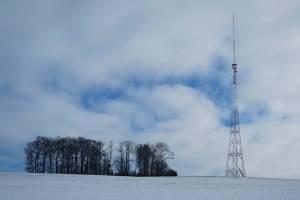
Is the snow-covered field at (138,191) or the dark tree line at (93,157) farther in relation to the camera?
the dark tree line at (93,157)

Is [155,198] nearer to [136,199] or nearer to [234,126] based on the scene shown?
[136,199]

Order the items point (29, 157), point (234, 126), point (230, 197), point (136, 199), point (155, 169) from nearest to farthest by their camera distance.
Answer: point (136, 199)
point (230, 197)
point (234, 126)
point (29, 157)
point (155, 169)

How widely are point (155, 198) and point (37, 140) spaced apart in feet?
225

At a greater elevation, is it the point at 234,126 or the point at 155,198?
the point at 234,126

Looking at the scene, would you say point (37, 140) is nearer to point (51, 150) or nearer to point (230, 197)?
point (51, 150)

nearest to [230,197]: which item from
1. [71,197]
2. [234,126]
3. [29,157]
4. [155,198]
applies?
[155,198]

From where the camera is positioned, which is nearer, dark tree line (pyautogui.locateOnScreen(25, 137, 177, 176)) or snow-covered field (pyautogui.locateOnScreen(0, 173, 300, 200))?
snow-covered field (pyautogui.locateOnScreen(0, 173, 300, 200))

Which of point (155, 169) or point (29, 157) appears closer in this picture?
point (29, 157)

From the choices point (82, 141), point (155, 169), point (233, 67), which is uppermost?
point (233, 67)

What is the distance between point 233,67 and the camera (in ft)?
179

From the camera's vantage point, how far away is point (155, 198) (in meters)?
23.8

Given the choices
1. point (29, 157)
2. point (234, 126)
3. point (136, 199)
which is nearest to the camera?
point (136, 199)

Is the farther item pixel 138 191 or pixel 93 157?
pixel 93 157

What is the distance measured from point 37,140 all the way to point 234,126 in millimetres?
50315
